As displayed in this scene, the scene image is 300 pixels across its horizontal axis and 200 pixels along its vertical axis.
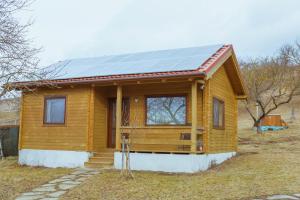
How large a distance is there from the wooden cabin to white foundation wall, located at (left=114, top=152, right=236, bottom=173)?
3 cm

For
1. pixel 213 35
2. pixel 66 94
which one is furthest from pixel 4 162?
pixel 213 35

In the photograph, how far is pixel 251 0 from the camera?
62.7 feet

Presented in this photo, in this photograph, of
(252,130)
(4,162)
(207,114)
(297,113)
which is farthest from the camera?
(297,113)

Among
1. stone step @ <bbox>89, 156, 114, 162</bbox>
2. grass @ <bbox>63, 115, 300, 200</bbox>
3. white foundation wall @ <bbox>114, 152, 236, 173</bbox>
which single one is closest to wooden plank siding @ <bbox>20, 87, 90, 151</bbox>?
stone step @ <bbox>89, 156, 114, 162</bbox>

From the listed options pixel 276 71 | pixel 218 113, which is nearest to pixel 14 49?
pixel 218 113

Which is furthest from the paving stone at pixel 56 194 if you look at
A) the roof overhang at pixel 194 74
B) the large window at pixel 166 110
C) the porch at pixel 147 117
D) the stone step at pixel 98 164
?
the large window at pixel 166 110

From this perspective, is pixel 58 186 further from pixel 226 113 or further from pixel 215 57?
pixel 226 113

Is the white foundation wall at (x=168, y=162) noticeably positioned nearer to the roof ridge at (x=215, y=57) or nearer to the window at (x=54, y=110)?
the roof ridge at (x=215, y=57)

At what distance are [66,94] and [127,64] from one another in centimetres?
253

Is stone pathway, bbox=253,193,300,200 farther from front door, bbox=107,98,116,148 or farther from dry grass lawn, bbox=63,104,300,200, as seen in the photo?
front door, bbox=107,98,116,148

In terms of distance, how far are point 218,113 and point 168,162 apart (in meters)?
3.26

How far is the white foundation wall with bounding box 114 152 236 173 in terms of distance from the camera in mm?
12073

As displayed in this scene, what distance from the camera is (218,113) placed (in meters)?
14.6

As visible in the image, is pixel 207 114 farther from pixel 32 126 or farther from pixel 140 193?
pixel 32 126
